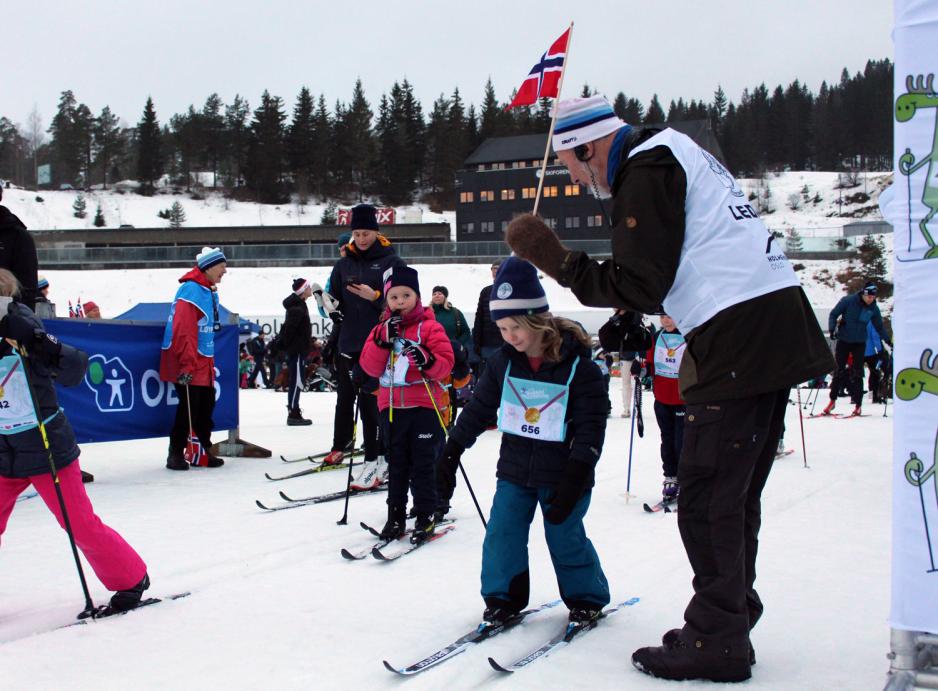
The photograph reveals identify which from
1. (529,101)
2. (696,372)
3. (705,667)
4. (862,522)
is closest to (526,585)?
(705,667)

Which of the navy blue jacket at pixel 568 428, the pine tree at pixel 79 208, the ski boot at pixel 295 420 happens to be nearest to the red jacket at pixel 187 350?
the ski boot at pixel 295 420

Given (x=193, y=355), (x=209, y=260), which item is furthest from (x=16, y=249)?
(x=209, y=260)

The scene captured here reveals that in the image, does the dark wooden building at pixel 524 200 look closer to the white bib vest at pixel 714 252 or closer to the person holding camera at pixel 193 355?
the person holding camera at pixel 193 355

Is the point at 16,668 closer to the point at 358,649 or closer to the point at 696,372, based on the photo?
the point at 358,649

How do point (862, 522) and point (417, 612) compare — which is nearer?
point (417, 612)

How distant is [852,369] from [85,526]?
44.3 ft

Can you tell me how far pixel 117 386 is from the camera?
26.2 ft

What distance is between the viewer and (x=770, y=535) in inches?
216

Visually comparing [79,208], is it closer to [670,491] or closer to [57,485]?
[670,491]

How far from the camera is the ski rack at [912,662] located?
2.59 m

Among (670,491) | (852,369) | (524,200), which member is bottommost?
(852,369)

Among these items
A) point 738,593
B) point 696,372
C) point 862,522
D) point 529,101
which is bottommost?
point 862,522

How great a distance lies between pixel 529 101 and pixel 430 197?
87334 millimetres

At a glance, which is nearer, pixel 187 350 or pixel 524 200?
pixel 187 350
